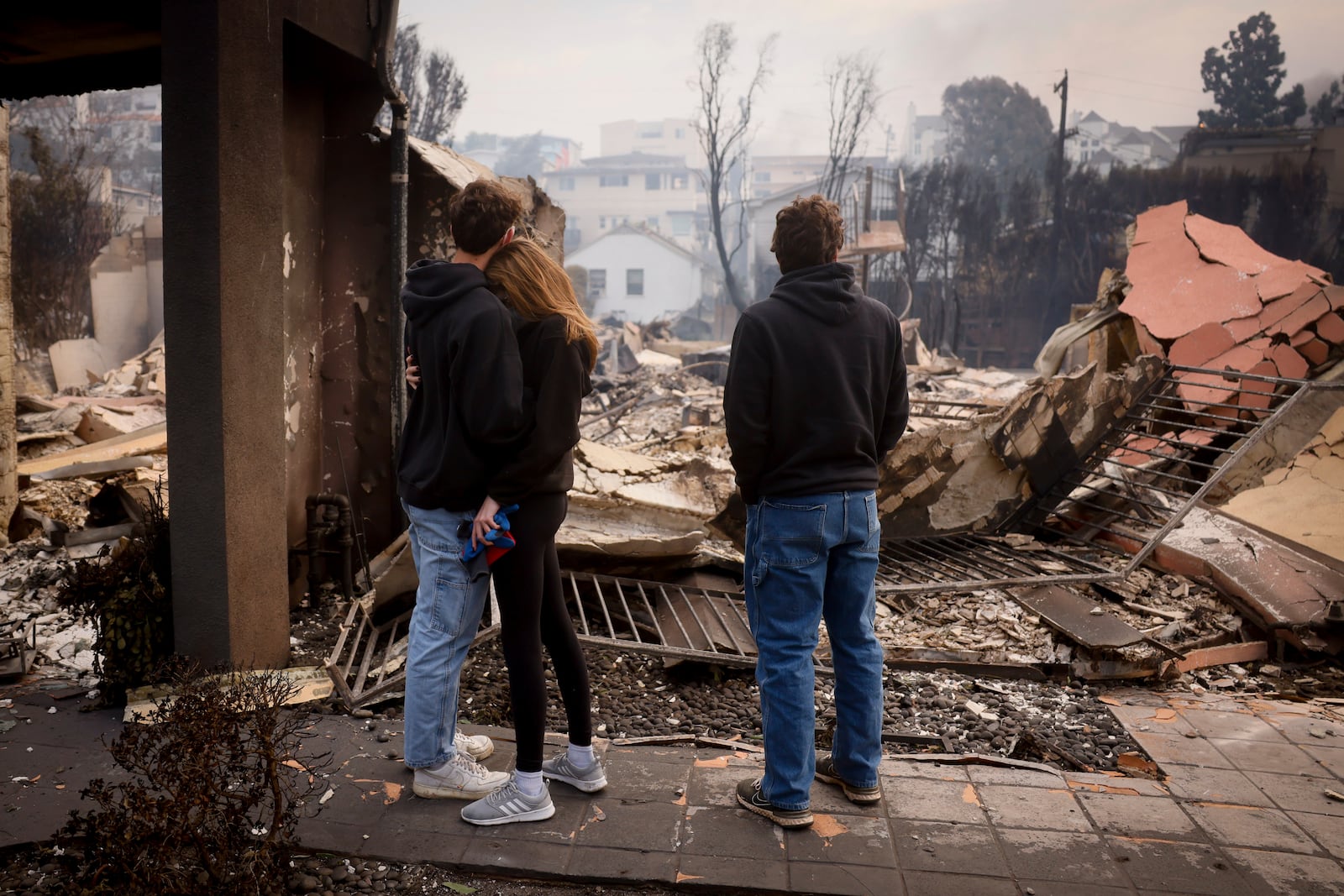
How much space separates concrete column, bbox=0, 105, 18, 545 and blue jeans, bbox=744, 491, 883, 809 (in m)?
5.83

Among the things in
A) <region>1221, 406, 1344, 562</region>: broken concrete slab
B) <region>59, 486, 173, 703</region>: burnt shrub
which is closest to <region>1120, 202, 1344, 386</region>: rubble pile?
<region>1221, 406, 1344, 562</region>: broken concrete slab

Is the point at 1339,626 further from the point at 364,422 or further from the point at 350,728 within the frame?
the point at 364,422

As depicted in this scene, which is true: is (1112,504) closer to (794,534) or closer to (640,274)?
(794,534)

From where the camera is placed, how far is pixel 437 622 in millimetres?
2664

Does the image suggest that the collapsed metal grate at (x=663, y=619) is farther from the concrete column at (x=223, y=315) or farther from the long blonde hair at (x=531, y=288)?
the long blonde hair at (x=531, y=288)

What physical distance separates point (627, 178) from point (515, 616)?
59.5 m

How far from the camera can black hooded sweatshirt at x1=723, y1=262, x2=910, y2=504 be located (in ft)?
8.47

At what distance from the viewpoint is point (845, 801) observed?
2.87m

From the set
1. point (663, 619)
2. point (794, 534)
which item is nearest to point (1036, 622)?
point (663, 619)

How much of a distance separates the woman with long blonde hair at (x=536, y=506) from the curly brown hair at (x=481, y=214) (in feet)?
0.20

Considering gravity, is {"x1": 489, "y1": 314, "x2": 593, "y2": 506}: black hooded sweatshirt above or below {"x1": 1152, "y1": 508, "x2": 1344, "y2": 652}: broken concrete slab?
above

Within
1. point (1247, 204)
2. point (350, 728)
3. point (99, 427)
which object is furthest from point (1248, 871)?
point (1247, 204)

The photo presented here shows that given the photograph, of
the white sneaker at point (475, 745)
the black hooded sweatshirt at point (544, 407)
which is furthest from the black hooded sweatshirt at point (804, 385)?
the white sneaker at point (475, 745)

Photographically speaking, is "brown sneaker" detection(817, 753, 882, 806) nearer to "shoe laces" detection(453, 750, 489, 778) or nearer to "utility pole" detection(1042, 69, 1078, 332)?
"shoe laces" detection(453, 750, 489, 778)
